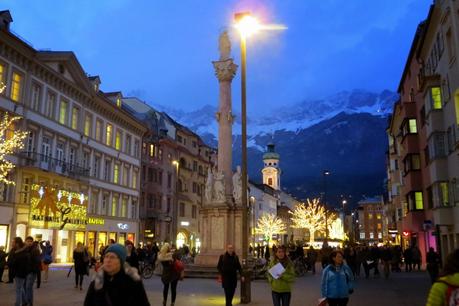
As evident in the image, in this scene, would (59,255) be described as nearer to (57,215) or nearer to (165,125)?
(57,215)

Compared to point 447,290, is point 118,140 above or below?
above

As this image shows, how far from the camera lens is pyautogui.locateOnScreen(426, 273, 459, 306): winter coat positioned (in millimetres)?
4520

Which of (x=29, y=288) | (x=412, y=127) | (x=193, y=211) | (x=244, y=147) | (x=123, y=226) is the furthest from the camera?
(x=193, y=211)

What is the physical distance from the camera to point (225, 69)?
103 ft

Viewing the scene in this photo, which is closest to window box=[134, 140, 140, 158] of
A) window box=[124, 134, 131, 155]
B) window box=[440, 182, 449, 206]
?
window box=[124, 134, 131, 155]

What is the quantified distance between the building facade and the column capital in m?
14.4

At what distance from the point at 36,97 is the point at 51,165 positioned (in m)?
5.60

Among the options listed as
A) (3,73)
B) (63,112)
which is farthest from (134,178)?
(3,73)

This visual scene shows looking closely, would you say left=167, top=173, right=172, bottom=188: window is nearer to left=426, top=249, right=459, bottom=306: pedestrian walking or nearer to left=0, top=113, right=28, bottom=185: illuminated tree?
left=0, top=113, right=28, bottom=185: illuminated tree

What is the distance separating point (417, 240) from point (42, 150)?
3285 centimetres

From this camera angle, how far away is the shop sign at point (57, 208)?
3834 cm

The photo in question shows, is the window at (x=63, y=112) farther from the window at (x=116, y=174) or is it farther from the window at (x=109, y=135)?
the window at (x=116, y=174)

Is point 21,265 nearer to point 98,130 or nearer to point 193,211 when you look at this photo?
point 98,130

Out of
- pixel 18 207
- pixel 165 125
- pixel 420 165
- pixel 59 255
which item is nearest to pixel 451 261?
Result: pixel 18 207
